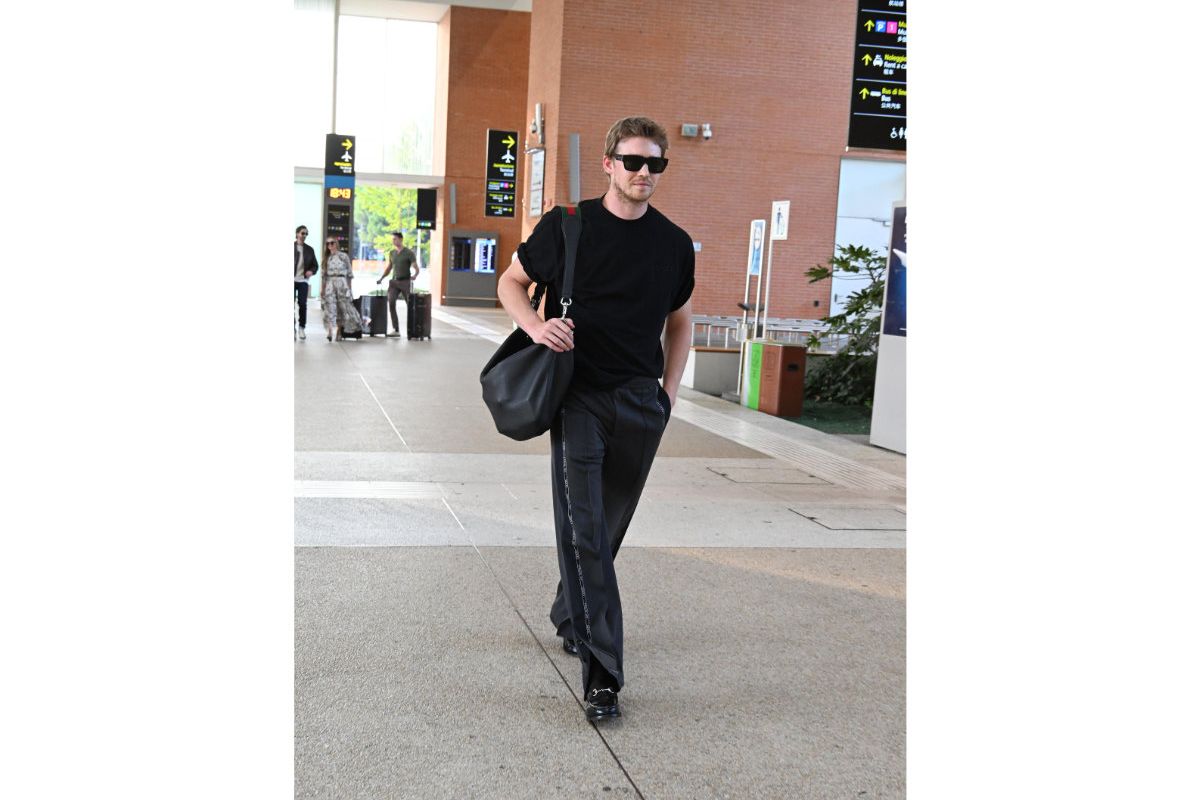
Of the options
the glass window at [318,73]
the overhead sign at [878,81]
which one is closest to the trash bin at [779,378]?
the overhead sign at [878,81]

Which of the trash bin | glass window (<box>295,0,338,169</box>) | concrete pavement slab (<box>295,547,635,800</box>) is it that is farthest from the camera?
glass window (<box>295,0,338,169</box>)

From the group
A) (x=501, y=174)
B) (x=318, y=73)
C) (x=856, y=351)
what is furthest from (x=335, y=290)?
(x=318, y=73)

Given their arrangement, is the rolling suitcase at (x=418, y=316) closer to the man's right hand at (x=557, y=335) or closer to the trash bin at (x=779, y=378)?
the trash bin at (x=779, y=378)

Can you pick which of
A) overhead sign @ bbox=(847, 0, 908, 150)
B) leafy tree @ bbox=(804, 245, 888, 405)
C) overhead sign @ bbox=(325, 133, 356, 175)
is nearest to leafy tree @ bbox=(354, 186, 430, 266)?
overhead sign @ bbox=(325, 133, 356, 175)

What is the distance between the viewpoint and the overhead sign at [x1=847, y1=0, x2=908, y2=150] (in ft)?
39.7

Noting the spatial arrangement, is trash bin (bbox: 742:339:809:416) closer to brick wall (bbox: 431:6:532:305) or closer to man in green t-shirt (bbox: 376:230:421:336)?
man in green t-shirt (bbox: 376:230:421:336)

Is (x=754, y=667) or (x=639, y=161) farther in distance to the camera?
A: (x=754, y=667)

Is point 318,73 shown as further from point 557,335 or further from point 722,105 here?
point 557,335

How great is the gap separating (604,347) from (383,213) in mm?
69163

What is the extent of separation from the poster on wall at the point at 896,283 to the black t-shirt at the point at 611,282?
7.18 meters

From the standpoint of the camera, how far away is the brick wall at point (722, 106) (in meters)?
25.0

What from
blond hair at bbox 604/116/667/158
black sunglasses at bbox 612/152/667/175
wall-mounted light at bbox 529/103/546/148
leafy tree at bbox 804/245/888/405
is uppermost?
wall-mounted light at bbox 529/103/546/148

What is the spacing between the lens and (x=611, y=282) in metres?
4.11

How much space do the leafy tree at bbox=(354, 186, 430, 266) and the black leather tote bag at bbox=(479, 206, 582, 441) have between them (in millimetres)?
64242
